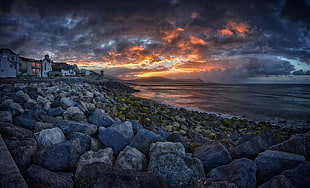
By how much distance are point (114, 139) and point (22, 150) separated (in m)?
1.51

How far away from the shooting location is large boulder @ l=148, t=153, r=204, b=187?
213 centimetres

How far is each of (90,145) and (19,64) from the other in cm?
4884

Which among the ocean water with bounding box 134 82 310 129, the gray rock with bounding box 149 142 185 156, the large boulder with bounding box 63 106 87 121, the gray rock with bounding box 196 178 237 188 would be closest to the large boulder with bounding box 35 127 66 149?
the large boulder with bounding box 63 106 87 121

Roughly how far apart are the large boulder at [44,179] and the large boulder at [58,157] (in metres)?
0.23

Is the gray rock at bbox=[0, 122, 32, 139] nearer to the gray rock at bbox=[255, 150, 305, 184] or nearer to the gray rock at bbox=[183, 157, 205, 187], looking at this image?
the gray rock at bbox=[183, 157, 205, 187]

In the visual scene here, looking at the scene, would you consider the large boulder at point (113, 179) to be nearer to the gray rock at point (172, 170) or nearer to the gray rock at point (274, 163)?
the gray rock at point (172, 170)

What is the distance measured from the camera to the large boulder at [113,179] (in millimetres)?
1810

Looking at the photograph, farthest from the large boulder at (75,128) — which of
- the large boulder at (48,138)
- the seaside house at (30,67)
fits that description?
the seaside house at (30,67)

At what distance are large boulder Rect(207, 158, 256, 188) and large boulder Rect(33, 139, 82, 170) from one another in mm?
2263

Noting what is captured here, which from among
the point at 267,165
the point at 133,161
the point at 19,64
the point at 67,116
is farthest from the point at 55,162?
the point at 19,64

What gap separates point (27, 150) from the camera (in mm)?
2398

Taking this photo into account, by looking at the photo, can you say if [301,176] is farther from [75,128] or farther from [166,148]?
[75,128]

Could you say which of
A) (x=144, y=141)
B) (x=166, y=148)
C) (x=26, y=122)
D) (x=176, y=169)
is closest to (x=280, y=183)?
(x=176, y=169)

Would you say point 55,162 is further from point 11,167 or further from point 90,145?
point 90,145
